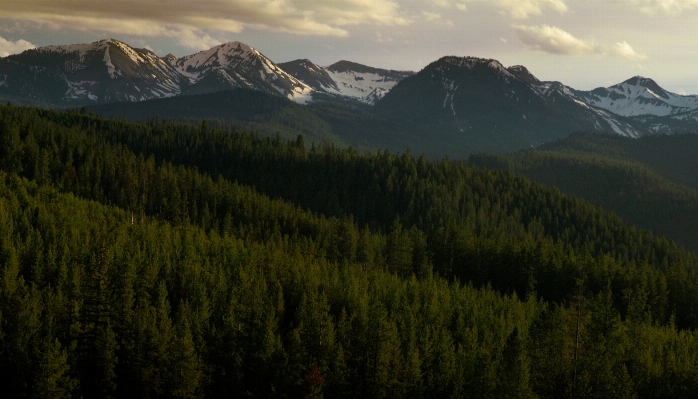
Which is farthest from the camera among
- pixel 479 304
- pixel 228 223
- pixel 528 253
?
pixel 228 223

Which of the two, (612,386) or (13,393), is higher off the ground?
(612,386)

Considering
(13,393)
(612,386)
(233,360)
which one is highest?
(612,386)

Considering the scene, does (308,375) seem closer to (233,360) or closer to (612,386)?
(233,360)

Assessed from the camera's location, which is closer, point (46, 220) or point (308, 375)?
point (308, 375)

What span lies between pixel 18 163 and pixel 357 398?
458 feet

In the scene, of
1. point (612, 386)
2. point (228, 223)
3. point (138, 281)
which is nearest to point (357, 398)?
point (612, 386)

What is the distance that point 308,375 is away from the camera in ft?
228

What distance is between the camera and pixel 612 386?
223ft

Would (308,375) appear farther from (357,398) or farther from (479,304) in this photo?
(479,304)

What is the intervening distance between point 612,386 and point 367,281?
52790mm

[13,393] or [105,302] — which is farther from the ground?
[105,302]

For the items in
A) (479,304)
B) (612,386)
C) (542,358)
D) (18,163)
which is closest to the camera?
(612,386)

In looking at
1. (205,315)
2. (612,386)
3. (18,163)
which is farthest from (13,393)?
(18,163)

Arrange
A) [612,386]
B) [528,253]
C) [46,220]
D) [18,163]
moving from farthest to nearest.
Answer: [18,163], [528,253], [46,220], [612,386]
